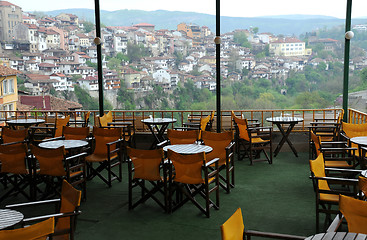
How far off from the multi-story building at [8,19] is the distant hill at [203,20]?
8.80 ft

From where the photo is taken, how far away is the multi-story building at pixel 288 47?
2564 cm

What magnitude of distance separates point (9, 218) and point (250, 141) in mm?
4743

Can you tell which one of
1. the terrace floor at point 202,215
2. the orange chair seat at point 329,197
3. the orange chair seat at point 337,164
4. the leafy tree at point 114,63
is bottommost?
the terrace floor at point 202,215

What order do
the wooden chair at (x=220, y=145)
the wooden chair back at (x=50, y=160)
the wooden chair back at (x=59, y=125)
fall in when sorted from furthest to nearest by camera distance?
the wooden chair back at (x=59, y=125) < the wooden chair at (x=220, y=145) < the wooden chair back at (x=50, y=160)

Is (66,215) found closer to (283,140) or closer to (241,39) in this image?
(283,140)

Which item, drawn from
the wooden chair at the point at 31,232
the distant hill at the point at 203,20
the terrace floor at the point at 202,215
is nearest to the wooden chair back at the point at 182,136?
the terrace floor at the point at 202,215

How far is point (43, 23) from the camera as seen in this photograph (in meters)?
28.1

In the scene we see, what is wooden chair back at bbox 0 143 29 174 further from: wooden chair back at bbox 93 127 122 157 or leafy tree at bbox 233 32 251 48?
leafy tree at bbox 233 32 251 48

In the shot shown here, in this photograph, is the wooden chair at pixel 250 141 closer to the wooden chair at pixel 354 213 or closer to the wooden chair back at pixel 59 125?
the wooden chair back at pixel 59 125

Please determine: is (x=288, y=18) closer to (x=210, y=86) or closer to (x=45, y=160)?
(x=210, y=86)

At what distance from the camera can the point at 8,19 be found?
27219 mm

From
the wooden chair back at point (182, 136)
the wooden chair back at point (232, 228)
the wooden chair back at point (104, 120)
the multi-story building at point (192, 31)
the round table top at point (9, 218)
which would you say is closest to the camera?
the wooden chair back at point (232, 228)

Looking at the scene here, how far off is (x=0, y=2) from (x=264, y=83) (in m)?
16.6

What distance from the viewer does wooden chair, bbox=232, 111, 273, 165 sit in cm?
699
